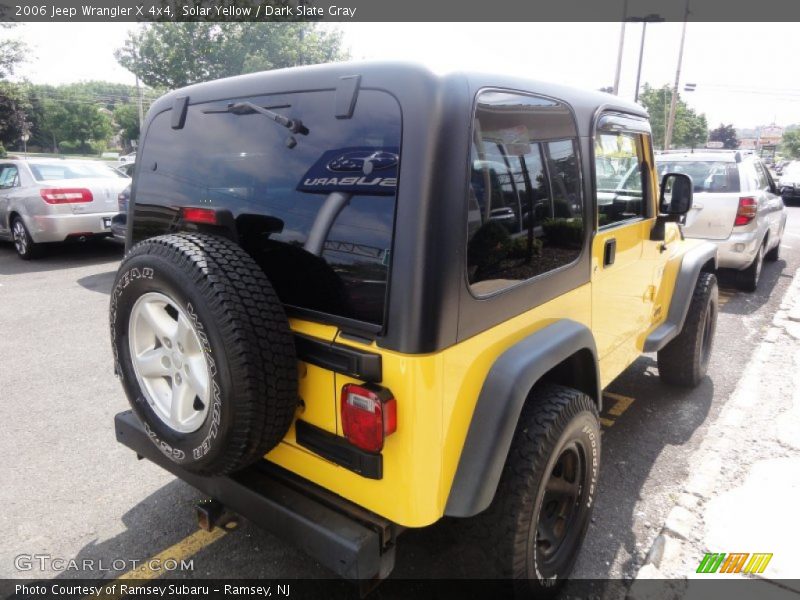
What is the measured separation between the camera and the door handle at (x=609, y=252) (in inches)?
106

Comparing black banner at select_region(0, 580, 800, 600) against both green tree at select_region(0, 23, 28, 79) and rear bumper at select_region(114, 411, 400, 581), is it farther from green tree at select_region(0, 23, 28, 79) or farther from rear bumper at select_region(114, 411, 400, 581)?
green tree at select_region(0, 23, 28, 79)

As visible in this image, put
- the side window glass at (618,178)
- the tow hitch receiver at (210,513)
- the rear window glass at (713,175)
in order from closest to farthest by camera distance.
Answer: the tow hitch receiver at (210,513) → the side window glass at (618,178) → the rear window glass at (713,175)

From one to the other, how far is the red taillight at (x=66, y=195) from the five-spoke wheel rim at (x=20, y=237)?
0.89m

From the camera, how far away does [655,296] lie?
3496 mm

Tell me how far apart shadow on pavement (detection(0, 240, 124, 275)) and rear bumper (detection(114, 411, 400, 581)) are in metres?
7.88

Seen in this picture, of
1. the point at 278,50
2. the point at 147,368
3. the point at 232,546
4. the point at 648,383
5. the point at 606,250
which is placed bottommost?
the point at 232,546

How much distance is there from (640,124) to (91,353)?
4.81m

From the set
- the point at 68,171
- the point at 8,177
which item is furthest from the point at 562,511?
the point at 8,177

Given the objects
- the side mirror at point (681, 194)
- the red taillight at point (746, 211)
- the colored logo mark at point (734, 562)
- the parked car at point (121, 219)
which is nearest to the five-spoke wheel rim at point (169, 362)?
the colored logo mark at point (734, 562)

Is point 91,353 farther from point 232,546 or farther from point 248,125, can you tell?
point 248,125

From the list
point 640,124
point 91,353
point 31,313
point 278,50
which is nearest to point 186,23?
point 278,50

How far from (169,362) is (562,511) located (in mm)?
1706

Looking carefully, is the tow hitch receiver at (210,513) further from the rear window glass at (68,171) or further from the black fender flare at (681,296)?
the rear window glass at (68,171)

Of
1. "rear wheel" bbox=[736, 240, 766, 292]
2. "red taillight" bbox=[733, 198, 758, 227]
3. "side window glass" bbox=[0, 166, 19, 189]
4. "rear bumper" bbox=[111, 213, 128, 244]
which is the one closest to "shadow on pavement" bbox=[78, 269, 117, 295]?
"rear bumper" bbox=[111, 213, 128, 244]
